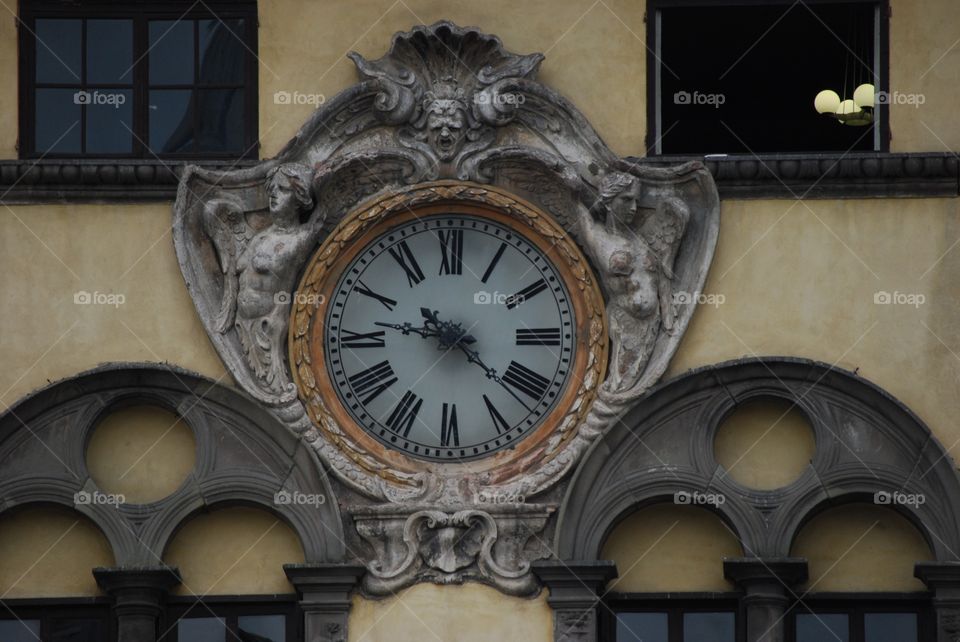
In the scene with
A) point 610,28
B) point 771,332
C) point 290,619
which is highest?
point 610,28

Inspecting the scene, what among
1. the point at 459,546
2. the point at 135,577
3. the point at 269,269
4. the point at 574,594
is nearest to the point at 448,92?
the point at 269,269

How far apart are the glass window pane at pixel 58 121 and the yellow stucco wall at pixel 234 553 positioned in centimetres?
299

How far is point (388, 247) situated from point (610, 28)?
7.54 ft

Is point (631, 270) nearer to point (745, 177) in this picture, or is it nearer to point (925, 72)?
point (745, 177)

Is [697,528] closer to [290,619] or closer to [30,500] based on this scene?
[290,619]

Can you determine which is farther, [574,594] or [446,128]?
[446,128]

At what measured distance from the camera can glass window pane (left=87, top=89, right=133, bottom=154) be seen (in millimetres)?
24484

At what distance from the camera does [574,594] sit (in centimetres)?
2331

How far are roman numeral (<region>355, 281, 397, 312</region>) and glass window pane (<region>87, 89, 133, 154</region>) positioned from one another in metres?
2.11

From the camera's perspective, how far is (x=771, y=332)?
23.8 meters

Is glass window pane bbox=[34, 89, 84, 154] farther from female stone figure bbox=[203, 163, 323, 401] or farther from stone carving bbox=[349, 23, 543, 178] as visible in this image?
stone carving bbox=[349, 23, 543, 178]

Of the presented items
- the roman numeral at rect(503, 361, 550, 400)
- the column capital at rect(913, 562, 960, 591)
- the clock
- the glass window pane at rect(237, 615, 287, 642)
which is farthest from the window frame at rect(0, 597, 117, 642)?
the column capital at rect(913, 562, 960, 591)

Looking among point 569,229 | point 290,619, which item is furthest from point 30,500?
point 569,229

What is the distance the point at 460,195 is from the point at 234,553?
3034mm
